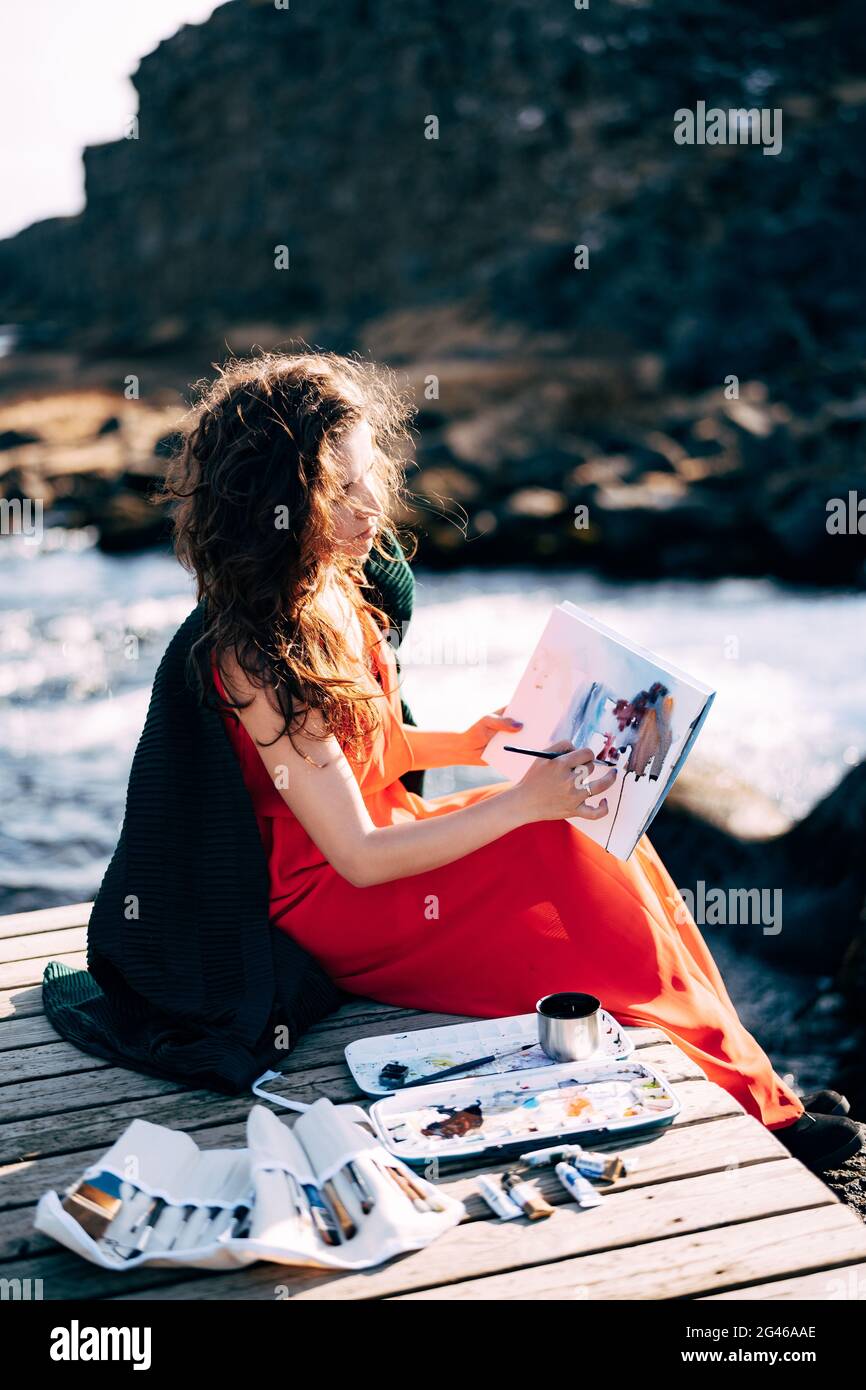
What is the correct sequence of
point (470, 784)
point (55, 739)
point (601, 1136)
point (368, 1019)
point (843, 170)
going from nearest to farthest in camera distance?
point (601, 1136) → point (368, 1019) → point (470, 784) → point (55, 739) → point (843, 170)

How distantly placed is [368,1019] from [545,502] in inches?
654

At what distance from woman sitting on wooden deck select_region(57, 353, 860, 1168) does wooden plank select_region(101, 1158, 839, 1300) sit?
0.56 meters

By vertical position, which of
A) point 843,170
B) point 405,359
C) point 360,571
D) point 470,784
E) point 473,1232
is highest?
point 843,170

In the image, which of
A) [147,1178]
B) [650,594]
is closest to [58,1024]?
[147,1178]

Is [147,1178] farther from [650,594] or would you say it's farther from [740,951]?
[650,594]

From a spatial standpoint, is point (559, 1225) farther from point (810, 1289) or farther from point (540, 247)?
point (540, 247)

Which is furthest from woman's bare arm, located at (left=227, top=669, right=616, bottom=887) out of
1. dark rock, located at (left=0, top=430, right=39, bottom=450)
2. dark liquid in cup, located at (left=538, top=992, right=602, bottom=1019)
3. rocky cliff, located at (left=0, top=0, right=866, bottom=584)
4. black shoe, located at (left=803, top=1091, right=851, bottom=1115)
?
dark rock, located at (left=0, top=430, right=39, bottom=450)

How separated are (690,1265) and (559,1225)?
225 millimetres

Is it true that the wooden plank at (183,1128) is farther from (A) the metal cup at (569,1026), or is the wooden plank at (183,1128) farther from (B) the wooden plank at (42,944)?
(B) the wooden plank at (42,944)

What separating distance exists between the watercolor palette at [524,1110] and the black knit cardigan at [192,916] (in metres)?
0.38

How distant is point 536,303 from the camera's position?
106 ft

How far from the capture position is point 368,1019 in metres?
3.13
